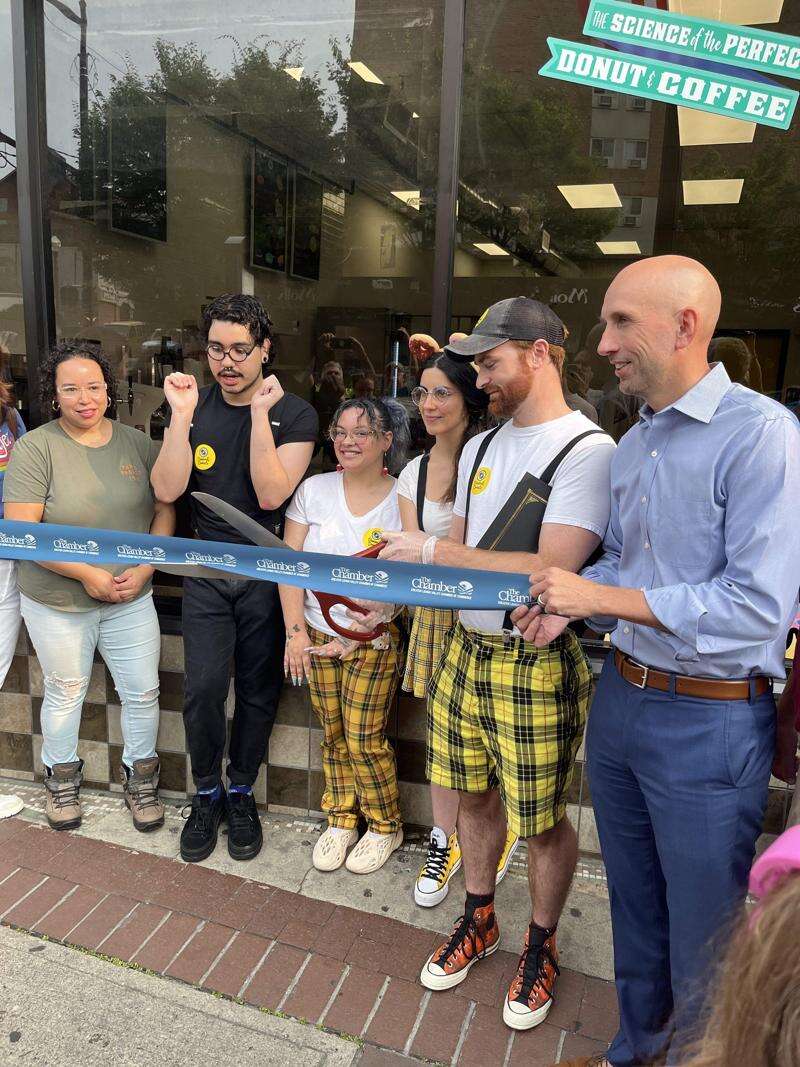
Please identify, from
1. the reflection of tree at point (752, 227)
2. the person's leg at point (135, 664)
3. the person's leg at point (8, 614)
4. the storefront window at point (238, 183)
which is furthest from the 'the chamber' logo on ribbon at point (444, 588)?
the reflection of tree at point (752, 227)

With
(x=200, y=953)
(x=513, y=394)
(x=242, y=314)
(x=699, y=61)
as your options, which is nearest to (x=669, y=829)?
(x=513, y=394)

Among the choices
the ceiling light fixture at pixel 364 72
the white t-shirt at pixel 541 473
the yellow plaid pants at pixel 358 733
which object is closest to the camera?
the white t-shirt at pixel 541 473

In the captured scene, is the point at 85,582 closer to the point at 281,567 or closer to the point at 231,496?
the point at 231,496

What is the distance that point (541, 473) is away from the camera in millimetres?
2160

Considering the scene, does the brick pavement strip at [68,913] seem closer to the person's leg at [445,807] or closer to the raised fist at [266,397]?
the person's leg at [445,807]

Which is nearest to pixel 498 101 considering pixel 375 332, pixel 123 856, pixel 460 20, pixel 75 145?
pixel 460 20

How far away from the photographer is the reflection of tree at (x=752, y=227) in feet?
11.8

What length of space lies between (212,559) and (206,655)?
79 centimetres

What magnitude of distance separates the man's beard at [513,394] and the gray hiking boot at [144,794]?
2.16m

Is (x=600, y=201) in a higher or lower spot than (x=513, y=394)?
higher

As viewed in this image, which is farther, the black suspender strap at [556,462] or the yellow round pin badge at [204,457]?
the yellow round pin badge at [204,457]

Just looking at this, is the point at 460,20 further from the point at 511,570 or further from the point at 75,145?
the point at 511,570

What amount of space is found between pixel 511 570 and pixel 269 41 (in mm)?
3284

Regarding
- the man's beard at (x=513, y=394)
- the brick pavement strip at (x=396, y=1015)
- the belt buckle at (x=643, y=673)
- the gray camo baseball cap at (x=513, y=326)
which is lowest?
the brick pavement strip at (x=396, y=1015)
